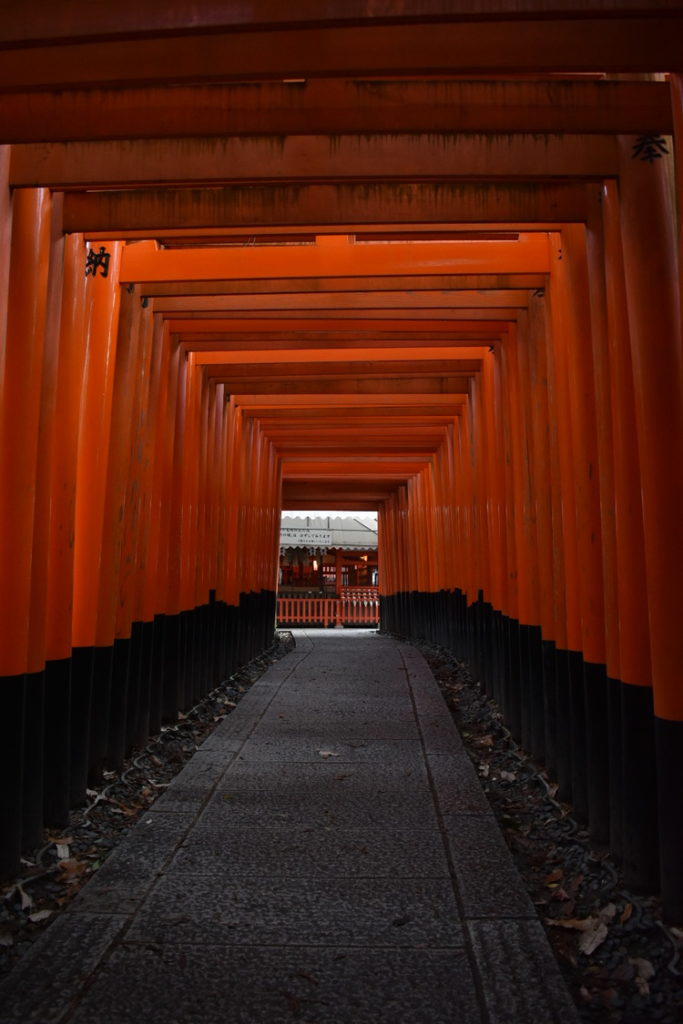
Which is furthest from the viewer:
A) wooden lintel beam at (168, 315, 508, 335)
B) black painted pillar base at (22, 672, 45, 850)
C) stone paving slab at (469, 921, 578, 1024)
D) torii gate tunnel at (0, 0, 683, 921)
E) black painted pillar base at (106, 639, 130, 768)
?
wooden lintel beam at (168, 315, 508, 335)

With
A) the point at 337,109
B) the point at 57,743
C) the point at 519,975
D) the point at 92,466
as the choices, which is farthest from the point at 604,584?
the point at 92,466

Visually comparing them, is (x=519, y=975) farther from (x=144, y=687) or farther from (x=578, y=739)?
(x=144, y=687)

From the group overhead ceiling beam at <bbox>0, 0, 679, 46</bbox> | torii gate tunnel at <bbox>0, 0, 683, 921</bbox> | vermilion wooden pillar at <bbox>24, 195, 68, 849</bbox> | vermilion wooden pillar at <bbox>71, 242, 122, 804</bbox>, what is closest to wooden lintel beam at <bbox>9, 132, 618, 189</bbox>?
torii gate tunnel at <bbox>0, 0, 683, 921</bbox>

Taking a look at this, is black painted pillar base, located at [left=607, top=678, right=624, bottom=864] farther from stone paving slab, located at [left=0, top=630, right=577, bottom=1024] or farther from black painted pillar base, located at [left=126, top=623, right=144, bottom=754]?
black painted pillar base, located at [left=126, top=623, right=144, bottom=754]

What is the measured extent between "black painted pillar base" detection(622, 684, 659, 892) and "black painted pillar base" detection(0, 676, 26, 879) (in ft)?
8.94

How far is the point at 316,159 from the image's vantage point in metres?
4.05

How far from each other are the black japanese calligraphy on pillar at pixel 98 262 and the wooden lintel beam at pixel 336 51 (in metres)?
2.22

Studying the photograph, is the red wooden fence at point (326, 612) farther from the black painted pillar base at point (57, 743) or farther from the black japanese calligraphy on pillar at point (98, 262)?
the black painted pillar base at point (57, 743)

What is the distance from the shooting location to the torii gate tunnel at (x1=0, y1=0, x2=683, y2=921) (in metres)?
3.02

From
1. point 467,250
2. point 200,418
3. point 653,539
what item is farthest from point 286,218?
point 200,418

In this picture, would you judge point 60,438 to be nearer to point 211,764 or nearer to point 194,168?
point 194,168

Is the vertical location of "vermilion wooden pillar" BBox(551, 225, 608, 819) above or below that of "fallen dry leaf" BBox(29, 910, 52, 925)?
above

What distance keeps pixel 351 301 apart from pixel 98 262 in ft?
7.33

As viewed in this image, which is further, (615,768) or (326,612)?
(326,612)
